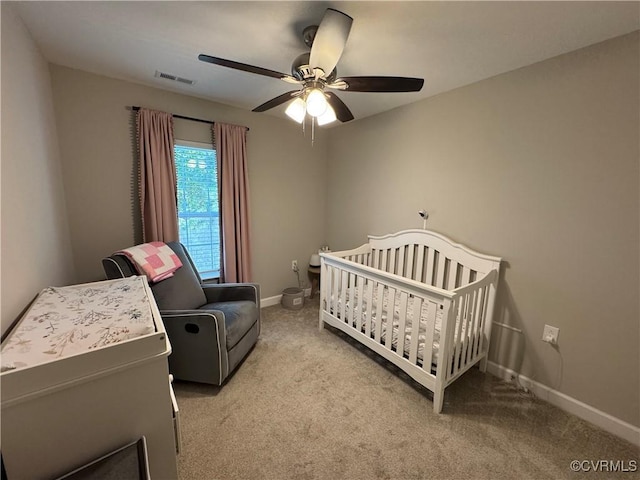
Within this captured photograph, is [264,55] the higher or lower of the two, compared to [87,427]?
higher

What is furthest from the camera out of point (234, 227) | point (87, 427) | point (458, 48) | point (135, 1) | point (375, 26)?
point (234, 227)

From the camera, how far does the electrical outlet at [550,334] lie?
6.01 ft

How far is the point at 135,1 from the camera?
4.35ft

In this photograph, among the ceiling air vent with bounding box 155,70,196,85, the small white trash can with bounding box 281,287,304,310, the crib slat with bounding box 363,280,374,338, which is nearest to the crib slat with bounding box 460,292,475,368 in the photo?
the crib slat with bounding box 363,280,374,338

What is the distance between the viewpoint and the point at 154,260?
6.68 ft

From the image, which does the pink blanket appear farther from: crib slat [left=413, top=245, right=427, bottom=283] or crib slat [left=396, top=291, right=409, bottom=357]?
crib slat [left=413, top=245, right=427, bottom=283]

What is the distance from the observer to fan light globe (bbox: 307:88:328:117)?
1471 millimetres

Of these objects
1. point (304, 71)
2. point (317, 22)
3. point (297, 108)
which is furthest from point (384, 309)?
point (317, 22)

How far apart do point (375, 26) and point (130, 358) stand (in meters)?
1.93

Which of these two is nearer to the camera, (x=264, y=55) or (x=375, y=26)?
(x=375, y=26)

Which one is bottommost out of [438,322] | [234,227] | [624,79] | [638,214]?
[438,322]

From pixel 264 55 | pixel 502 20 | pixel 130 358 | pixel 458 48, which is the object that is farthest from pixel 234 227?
pixel 502 20

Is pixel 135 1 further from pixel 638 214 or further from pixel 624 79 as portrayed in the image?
pixel 638 214

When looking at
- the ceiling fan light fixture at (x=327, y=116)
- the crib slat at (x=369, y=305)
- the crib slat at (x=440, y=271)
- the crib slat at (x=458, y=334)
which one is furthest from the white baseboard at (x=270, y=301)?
the ceiling fan light fixture at (x=327, y=116)
